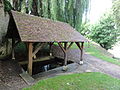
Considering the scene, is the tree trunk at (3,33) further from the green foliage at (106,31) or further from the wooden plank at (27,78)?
the green foliage at (106,31)

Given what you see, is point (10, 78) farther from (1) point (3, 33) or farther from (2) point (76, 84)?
(1) point (3, 33)

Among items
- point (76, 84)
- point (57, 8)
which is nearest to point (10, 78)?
point (76, 84)

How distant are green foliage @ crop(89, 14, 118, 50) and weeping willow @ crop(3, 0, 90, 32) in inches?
278

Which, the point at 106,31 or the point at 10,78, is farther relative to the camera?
the point at 106,31

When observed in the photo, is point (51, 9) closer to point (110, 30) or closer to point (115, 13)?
point (115, 13)

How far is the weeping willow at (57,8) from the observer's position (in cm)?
966

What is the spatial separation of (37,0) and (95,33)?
1195 cm

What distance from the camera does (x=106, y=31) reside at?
1703 cm

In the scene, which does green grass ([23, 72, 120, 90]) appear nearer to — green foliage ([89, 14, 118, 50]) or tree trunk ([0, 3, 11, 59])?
tree trunk ([0, 3, 11, 59])

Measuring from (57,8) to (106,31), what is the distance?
1026 centimetres

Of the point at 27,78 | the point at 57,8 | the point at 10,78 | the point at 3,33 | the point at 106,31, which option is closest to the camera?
the point at 10,78

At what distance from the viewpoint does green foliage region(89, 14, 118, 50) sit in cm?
1686

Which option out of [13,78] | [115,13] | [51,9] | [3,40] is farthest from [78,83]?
[115,13]

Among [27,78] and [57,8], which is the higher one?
[57,8]
